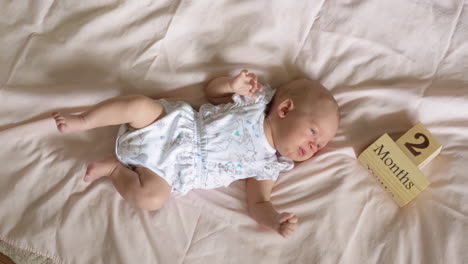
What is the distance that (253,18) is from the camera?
1.26m

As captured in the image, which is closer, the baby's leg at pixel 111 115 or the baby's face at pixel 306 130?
the baby's leg at pixel 111 115

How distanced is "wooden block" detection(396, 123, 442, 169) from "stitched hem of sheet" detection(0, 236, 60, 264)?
1.05 meters

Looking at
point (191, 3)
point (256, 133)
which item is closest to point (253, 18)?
point (191, 3)

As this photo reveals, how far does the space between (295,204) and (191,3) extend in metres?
0.75

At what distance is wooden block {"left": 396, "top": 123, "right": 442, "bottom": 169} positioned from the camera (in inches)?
42.4

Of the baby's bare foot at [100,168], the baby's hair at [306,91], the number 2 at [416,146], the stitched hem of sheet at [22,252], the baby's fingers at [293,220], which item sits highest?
the baby's hair at [306,91]

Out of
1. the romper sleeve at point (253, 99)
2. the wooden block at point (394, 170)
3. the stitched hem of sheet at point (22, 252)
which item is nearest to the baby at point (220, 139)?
the romper sleeve at point (253, 99)

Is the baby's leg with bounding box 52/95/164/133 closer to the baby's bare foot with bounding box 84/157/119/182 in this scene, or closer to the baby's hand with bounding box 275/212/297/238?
the baby's bare foot with bounding box 84/157/119/182

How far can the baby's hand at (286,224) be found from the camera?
3.42 ft

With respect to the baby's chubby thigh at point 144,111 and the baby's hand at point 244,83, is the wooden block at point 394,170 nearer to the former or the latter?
the baby's hand at point 244,83

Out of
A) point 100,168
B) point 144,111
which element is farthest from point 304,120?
point 100,168

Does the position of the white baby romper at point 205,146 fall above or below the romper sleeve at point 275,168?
above

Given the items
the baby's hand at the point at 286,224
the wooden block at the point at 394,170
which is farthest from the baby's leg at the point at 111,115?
the wooden block at the point at 394,170

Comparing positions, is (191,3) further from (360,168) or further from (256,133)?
(360,168)
